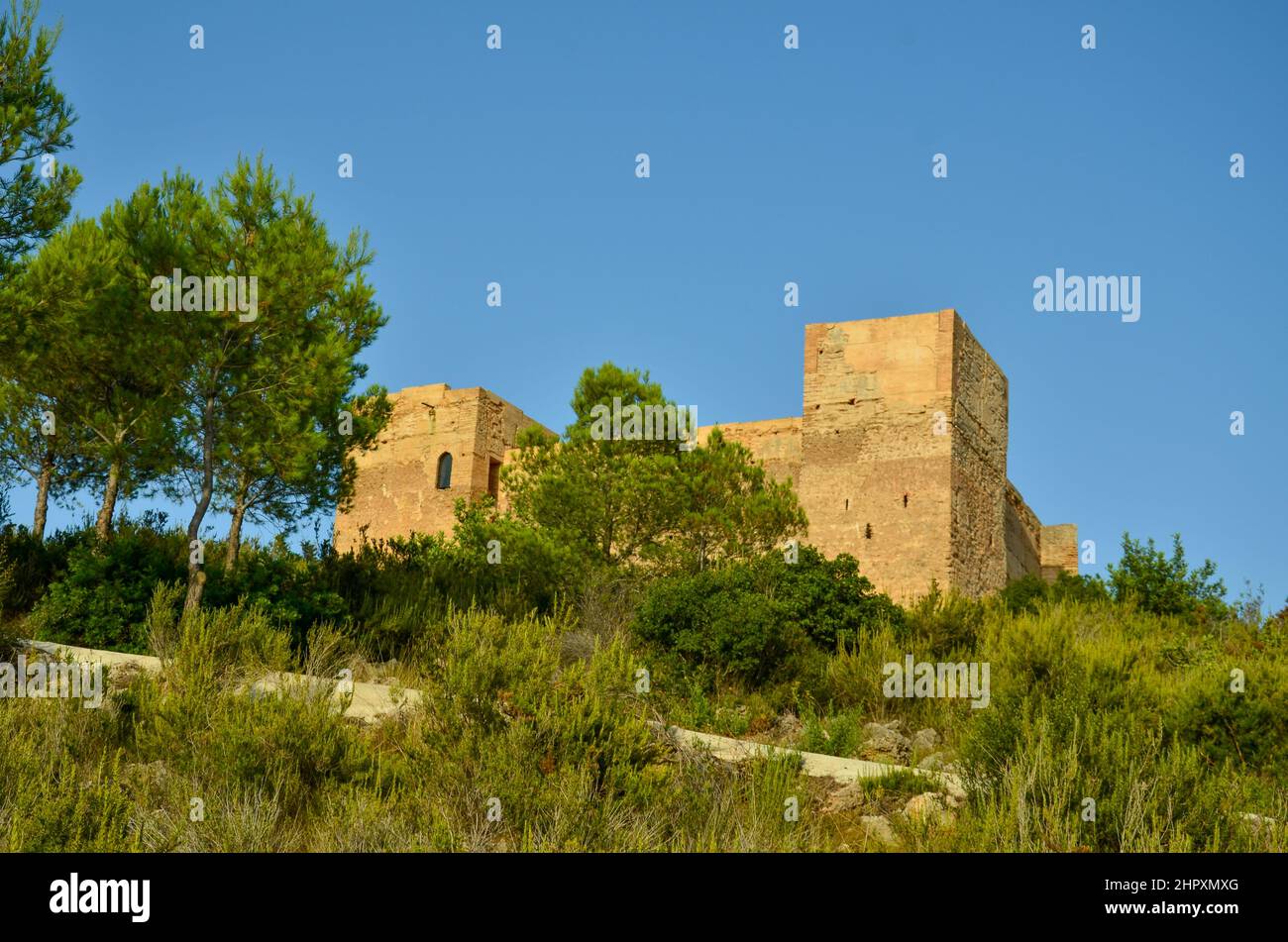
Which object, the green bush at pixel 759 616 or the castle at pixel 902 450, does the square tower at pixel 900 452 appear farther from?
the green bush at pixel 759 616

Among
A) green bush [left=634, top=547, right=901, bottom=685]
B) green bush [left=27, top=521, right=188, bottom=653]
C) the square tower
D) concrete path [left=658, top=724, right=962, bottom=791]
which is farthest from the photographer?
the square tower

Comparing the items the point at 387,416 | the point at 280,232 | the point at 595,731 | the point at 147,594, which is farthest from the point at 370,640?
the point at 387,416

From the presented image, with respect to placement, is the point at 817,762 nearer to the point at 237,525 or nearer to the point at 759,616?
the point at 759,616

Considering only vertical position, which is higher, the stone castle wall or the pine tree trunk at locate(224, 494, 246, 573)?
the stone castle wall

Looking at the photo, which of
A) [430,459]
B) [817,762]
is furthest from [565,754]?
[430,459]

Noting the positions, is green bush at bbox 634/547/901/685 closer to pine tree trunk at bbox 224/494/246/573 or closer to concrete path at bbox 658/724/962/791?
concrete path at bbox 658/724/962/791

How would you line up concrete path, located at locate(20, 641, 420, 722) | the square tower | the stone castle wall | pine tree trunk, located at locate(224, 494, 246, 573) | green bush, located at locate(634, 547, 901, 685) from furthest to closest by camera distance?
the stone castle wall
the square tower
pine tree trunk, located at locate(224, 494, 246, 573)
green bush, located at locate(634, 547, 901, 685)
concrete path, located at locate(20, 641, 420, 722)

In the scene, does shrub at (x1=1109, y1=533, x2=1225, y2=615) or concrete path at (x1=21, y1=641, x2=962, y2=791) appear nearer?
concrete path at (x1=21, y1=641, x2=962, y2=791)

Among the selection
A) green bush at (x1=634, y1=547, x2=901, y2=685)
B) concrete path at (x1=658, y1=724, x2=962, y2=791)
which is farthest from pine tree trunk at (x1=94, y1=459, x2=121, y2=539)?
concrete path at (x1=658, y1=724, x2=962, y2=791)

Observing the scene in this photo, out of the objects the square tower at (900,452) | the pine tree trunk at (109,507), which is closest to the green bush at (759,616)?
the square tower at (900,452)

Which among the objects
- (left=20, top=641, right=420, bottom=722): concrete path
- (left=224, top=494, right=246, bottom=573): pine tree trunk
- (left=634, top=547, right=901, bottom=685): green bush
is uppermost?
(left=224, top=494, right=246, bottom=573): pine tree trunk

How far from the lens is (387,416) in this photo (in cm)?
2053

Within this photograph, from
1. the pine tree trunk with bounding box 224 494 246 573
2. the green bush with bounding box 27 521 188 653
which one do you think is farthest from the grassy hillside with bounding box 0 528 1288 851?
the pine tree trunk with bounding box 224 494 246 573

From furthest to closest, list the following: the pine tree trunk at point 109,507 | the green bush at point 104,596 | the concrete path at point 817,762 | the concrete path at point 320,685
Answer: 1. the pine tree trunk at point 109,507
2. the green bush at point 104,596
3. the concrete path at point 320,685
4. the concrete path at point 817,762
